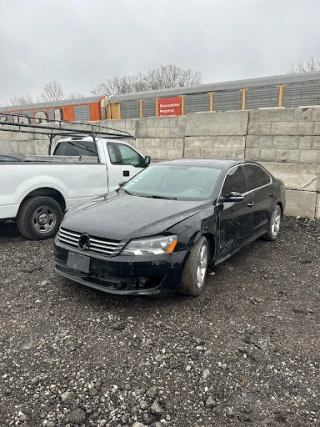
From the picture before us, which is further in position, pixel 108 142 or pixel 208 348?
pixel 108 142

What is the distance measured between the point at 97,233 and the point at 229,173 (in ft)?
6.83

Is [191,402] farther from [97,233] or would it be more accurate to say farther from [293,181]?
[293,181]

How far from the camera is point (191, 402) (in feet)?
7.29

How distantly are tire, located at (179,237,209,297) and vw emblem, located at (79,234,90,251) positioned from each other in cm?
104

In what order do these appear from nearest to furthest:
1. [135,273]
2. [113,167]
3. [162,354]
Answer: [162,354] → [135,273] → [113,167]

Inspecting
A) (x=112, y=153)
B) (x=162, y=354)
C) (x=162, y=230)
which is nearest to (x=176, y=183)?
(x=162, y=230)

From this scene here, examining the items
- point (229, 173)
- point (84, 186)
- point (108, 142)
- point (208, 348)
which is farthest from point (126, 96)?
point (208, 348)

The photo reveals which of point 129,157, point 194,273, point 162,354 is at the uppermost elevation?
point 129,157

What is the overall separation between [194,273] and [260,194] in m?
2.26

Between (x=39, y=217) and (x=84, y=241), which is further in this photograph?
(x=39, y=217)

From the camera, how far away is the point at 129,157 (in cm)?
731

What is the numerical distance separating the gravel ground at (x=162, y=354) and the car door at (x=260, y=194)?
102cm

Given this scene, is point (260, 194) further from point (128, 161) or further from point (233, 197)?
point (128, 161)

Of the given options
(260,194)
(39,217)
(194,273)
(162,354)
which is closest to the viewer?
(162,354)
